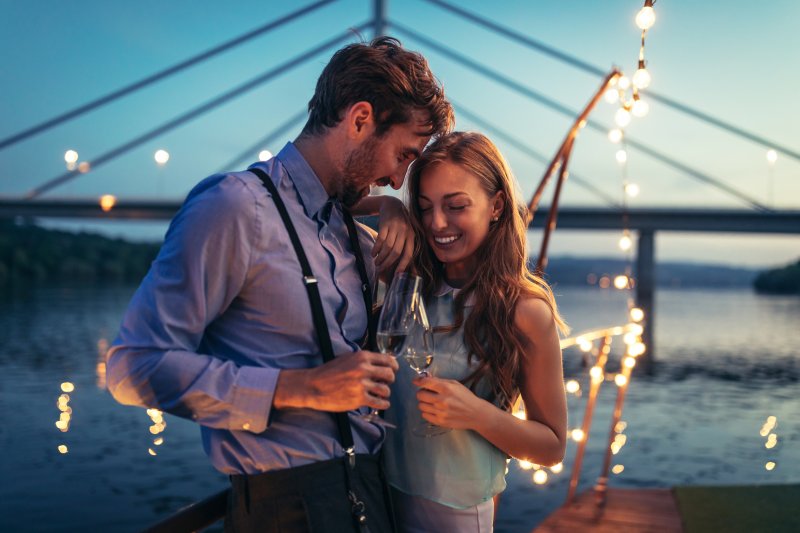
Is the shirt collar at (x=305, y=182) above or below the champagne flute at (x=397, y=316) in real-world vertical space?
above

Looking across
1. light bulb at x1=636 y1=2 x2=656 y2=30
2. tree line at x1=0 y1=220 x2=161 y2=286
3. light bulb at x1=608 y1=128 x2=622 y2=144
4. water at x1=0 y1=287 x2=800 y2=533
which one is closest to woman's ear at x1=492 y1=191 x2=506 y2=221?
light bulb at x1=636 y1=2 x2=656 y2=30

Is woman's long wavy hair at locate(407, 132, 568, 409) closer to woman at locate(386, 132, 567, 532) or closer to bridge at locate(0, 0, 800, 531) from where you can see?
woman at locate(386, 132, 567, 532)

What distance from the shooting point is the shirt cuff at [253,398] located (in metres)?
1.34

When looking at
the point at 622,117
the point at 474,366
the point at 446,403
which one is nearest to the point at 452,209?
the point at 474,366

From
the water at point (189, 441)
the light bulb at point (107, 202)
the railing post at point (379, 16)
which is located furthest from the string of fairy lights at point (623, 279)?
the light bulb at point (107, 202)

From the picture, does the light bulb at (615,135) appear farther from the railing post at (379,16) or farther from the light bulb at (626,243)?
the railing post at (379,16)

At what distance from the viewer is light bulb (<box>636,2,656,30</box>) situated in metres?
2.93

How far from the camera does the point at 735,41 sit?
34.8 meters

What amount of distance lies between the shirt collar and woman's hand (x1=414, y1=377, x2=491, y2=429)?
40 cm

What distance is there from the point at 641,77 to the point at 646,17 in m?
0.24

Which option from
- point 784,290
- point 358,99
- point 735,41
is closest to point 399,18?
point 735,41

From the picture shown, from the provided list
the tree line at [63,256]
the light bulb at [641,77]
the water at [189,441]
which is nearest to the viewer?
the light bulb at [641,77]

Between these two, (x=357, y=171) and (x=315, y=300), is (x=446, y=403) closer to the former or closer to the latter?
→ (x=315, y=300)

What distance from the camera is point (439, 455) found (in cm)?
177
